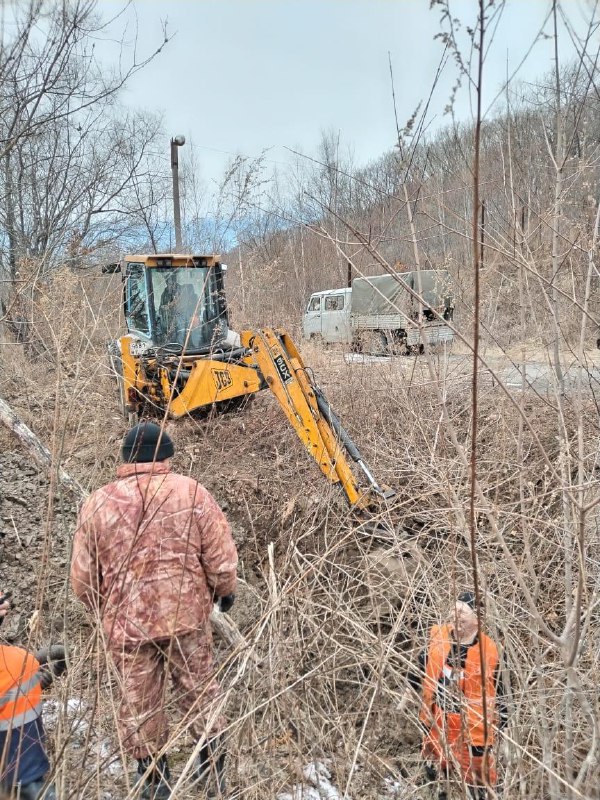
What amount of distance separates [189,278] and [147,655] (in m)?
5.92

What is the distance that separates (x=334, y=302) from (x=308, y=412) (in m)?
13.6

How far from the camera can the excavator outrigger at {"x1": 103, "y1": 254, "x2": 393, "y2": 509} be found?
4.83 meters

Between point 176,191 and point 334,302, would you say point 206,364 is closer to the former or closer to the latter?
point 176,191

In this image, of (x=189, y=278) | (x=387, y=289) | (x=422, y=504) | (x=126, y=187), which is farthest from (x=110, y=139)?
(x=387, y=289)

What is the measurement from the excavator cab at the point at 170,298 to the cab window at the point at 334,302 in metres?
10.3

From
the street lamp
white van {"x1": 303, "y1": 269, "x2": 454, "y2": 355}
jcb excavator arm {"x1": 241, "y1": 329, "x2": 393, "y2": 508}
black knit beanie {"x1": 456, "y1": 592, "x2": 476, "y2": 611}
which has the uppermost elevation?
the street lamp

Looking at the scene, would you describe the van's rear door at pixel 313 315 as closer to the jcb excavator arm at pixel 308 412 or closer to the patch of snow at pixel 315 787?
the jcb excavator arm at pixel 308 412

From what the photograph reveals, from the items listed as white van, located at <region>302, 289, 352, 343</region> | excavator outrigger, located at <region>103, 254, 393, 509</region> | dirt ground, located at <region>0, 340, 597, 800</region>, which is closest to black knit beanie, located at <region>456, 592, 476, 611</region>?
dirt ground, located at <region>0, 340, 597, 800</region>

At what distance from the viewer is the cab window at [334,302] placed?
17781 mm

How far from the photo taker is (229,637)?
11.6 ft

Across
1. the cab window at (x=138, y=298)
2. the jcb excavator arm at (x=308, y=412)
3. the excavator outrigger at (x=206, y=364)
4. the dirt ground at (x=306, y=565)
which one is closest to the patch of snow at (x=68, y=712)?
the dirt ground at (x=306, y=565)

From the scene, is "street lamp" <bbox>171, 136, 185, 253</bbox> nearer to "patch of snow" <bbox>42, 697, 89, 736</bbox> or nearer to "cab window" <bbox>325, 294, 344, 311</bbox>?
"cab window" <bbox>325, 294, 344, 311</bbox>

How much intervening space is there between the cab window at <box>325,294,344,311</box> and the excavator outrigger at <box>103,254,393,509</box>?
1000 cm

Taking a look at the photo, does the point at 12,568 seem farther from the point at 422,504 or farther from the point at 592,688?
the point at 592,688
